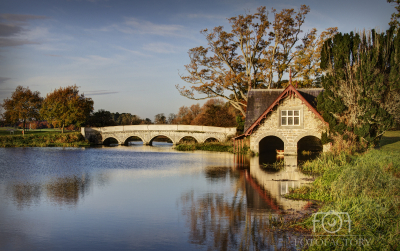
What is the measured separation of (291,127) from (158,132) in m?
18.5

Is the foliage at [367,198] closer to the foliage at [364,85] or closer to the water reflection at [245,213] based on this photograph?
the water reflection at [245,213]

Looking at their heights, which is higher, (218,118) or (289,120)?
(218,118)

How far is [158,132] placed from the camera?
3934cm

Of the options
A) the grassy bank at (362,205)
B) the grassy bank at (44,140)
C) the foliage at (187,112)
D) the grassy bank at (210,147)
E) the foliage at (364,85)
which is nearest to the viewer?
the grassy bank at (362,205)

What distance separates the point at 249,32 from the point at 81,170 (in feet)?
78.0

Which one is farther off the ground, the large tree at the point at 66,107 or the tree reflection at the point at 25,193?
the large tree at the point at 66,107

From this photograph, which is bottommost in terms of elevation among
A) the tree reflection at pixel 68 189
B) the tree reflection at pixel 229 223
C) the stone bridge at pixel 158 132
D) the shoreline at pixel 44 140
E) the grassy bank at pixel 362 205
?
the tree reflection at pixel 229 223

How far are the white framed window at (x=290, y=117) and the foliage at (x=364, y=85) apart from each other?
13.1 feet

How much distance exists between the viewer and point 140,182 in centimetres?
1417

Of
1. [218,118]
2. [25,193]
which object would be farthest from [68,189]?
[218,118]

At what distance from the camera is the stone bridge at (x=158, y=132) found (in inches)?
1405

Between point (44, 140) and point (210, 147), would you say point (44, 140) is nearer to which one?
point (44, 140)

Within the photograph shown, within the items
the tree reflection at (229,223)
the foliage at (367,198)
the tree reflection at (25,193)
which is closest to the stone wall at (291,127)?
the foliage at (367,198)

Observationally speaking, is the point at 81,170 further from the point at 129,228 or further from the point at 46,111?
the point at 46,111
